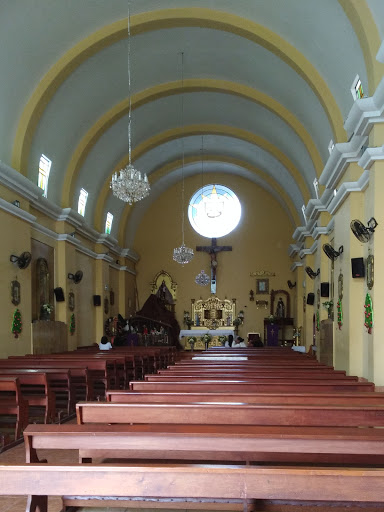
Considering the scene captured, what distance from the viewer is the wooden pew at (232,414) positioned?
3584 mm

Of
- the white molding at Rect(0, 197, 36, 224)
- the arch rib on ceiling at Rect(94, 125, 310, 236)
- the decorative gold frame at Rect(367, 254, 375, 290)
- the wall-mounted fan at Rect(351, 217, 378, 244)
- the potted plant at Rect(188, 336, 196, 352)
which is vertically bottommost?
the potted plant at Rect(188, 336, 196, 352)

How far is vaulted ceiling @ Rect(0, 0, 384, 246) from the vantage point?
9328 mm

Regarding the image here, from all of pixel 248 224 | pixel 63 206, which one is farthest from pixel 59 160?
pixel 248 224

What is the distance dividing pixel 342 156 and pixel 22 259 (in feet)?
22.8

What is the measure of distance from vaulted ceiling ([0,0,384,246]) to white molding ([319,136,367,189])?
2.24 ft

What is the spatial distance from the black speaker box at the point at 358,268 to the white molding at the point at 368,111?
6.51 feet

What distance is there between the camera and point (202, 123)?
1758 cm

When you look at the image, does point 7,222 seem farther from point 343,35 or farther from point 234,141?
point 234,141

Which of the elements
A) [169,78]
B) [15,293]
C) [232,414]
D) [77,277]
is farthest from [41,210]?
[232,414]

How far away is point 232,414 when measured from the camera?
3.64 meters

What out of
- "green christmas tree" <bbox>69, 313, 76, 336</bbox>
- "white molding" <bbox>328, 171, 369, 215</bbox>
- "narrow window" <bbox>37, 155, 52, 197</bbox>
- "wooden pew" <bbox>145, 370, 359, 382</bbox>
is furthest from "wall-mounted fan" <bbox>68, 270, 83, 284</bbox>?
"wooden pew" <bbox>145, 370, 359, 382</bbox>

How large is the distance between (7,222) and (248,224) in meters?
14.4

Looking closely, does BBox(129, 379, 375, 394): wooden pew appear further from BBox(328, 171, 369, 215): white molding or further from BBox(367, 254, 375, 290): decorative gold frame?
BBox(328, 171, 369, 215): white molding

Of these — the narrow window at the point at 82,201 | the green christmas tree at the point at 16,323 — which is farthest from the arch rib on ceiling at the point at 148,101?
the green christmas tree at the point at 16,323
